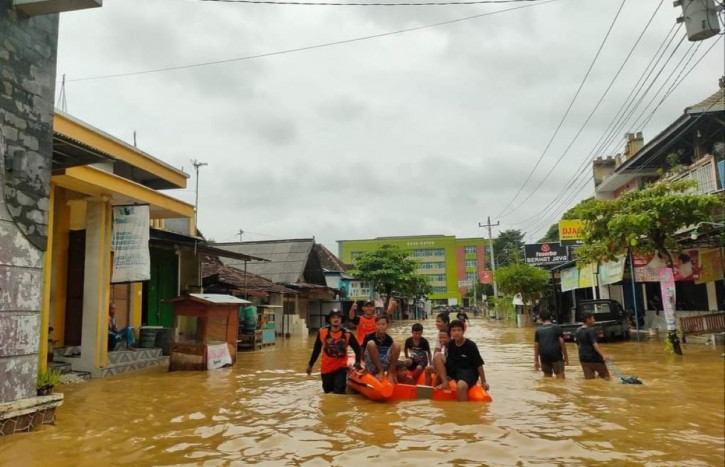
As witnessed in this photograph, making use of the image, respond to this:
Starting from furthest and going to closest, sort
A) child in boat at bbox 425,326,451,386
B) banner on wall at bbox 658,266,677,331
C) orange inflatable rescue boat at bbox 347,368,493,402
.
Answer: banner on wall at bbox 658,266,677,331, child in boat at bbox 425,326,451,386, orange inflatable rescue boat at bbox 347,368,493,402

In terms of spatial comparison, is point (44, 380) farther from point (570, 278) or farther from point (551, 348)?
point (570, 278)

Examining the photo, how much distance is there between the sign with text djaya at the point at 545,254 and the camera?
3228 cm

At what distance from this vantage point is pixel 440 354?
8375mm

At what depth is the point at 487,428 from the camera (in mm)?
6453

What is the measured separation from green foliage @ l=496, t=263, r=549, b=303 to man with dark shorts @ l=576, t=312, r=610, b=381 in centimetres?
2478

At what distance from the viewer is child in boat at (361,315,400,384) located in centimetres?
855

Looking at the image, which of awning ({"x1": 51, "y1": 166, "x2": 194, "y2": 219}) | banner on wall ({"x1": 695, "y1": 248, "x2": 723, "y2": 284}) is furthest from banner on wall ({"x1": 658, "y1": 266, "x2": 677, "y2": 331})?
awning ({"x1": 51, "y1": 166, "x2": 194, "y2": 219})

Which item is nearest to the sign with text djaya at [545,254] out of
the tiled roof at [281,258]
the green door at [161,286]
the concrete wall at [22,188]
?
the tiled roof at [281,258]

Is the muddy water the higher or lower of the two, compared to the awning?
lower

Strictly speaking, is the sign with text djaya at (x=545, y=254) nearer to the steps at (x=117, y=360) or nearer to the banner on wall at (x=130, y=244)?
the steps at (x=117, y=360)

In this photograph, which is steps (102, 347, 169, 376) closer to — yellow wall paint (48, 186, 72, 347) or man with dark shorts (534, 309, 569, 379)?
yellow wall paint (48, 186, 72, 347)

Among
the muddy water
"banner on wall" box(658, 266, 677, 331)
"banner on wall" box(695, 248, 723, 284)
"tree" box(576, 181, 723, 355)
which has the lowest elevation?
the muddy water

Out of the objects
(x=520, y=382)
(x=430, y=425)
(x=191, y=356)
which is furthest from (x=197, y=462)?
(x=191, y=356)

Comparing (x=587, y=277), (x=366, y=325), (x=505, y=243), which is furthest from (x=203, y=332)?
(x=505, y=243)
